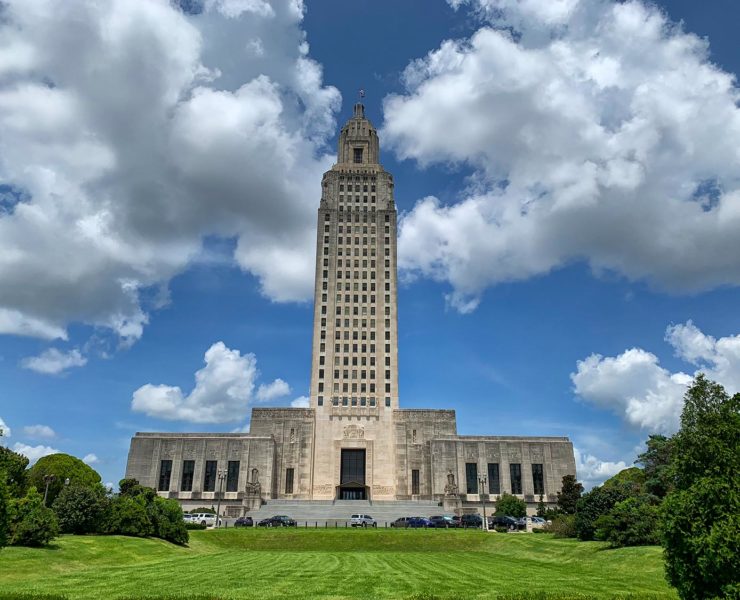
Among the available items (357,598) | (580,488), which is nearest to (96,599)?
(357,598)

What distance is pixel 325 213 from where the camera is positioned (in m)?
98.9

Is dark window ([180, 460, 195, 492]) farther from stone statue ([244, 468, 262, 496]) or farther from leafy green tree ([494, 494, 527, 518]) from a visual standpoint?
leafy green tree ([494, 494, 527, 518])

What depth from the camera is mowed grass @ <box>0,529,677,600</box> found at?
18281mm

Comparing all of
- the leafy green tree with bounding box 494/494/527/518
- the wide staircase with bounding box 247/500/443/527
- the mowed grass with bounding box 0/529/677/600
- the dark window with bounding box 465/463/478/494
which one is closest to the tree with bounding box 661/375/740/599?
the mowed grass with bounding box 0/529/677/600

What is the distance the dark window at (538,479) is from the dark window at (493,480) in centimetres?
531

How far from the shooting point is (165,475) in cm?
8244

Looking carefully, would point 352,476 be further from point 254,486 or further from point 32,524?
point 32,524

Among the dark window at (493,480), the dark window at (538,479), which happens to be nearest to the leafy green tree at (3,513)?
the dark window at (493,480)

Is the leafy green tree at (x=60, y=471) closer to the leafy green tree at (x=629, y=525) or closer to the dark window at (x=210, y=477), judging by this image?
the dark window at (x=210, y=477)

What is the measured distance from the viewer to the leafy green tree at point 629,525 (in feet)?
100

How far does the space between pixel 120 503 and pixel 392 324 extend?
5906 centimetres

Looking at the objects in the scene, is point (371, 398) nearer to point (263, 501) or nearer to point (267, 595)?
point (263, 501)

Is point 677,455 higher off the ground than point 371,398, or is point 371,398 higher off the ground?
point 371,398

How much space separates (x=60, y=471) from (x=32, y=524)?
5680cm
